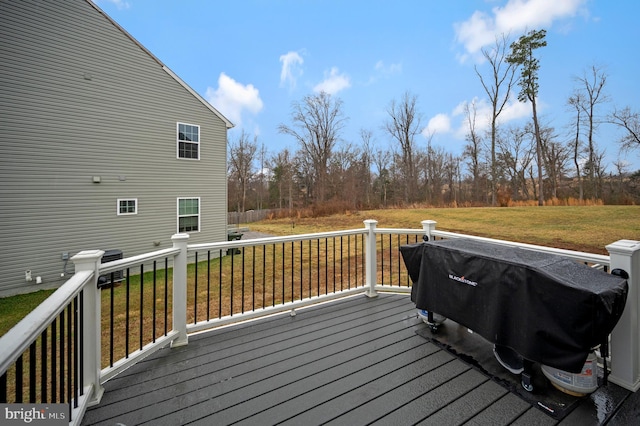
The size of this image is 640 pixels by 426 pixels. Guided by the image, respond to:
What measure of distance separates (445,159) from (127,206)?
2160cm

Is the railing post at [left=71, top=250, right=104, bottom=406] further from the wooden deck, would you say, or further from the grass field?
the grass field

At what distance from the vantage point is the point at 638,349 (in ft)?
6.34

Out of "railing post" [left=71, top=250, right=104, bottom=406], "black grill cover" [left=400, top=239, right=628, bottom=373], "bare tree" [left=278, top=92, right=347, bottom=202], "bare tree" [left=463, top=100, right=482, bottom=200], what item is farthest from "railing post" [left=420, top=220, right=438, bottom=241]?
"bare tree" [left=463, top=100, right=482, bottom=200]

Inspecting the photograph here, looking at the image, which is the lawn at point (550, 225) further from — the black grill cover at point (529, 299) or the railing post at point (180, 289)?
the railing post at point (180, 289)

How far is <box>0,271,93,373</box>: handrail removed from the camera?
882 mm

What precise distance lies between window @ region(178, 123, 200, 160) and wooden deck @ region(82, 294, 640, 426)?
26.5 feet

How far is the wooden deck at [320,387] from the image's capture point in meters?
1.68

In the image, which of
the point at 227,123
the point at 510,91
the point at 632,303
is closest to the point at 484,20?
the point at 510,91

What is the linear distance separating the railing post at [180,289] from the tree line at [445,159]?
17.1m

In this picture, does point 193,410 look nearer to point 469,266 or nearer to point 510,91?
point 469,266

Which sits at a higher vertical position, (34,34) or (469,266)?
(34,34)

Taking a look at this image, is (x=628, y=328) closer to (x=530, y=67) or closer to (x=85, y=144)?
(x=85, y=144)

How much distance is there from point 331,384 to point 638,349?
2.14 m
